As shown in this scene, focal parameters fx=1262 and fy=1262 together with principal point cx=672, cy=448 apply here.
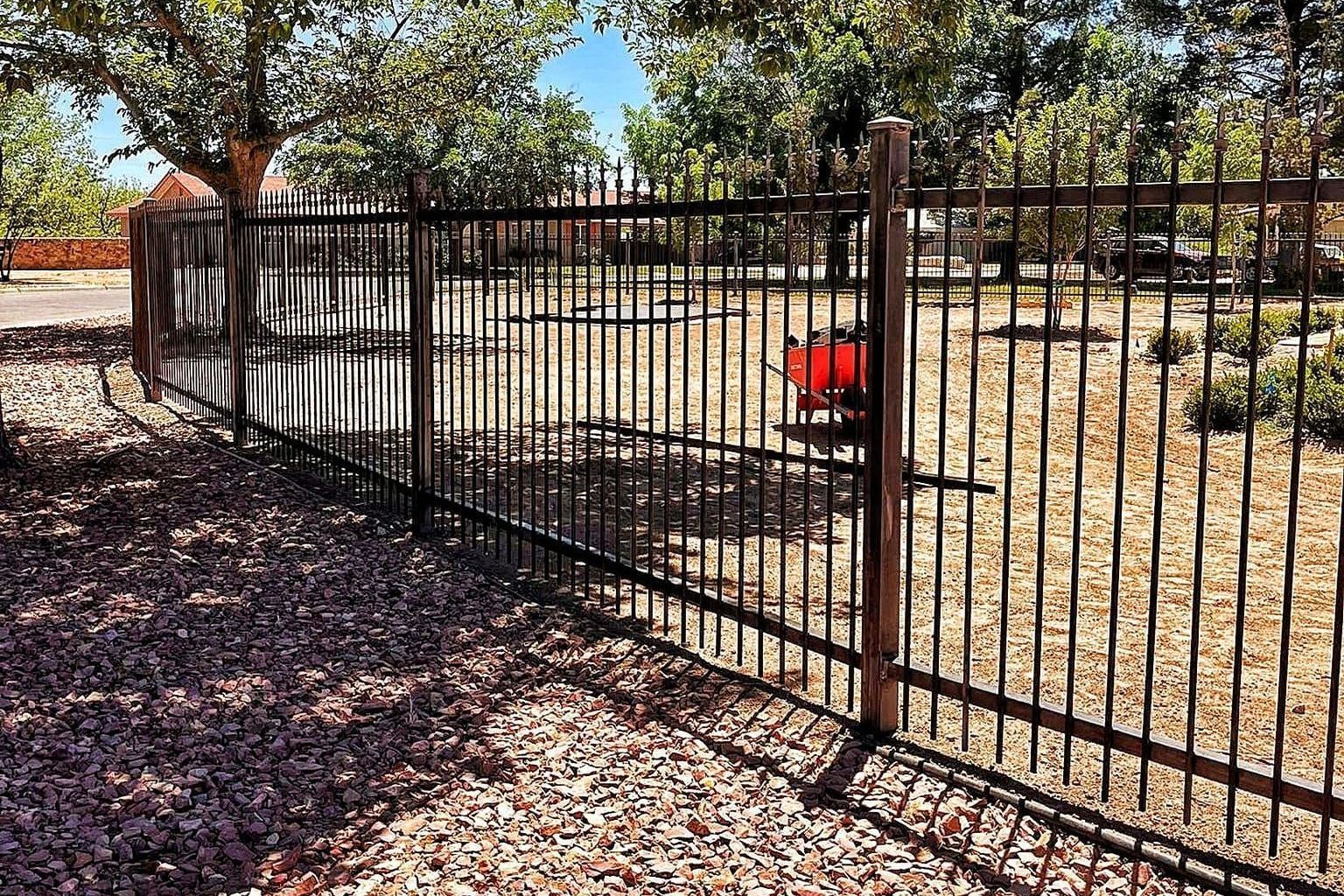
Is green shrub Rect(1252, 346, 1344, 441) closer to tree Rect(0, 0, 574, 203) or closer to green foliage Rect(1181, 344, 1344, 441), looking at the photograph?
green foliage Rect(1181, 344, 1344, 441)

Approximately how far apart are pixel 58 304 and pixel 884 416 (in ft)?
120

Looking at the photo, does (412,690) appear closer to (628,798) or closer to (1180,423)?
(628,798)

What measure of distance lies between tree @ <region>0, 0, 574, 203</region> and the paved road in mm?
9022

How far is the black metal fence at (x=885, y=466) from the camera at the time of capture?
400 cm

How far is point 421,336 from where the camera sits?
7.71 metres

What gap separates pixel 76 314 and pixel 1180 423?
88.3ft

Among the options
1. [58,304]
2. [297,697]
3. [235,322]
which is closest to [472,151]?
[58,304]

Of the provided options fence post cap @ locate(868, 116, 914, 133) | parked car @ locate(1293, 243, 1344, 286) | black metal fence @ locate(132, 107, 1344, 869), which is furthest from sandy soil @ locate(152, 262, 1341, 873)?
parked car @ locate(1293, 243, 1344, 286)

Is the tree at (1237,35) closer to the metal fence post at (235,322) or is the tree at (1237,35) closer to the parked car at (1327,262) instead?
the parked car at (1327,262)

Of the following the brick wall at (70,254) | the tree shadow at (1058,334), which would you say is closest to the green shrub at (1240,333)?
the tree shadow at (1058,334)

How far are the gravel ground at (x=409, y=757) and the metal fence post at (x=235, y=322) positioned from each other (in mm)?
3768

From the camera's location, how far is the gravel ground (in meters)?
3.78

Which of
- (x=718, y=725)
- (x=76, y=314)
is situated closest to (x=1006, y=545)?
(x=718, y=725)

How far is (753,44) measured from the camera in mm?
10070
